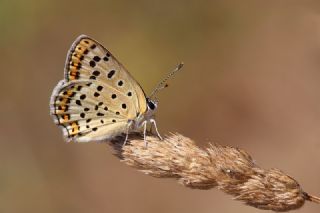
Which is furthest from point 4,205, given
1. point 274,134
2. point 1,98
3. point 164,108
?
point 274,134

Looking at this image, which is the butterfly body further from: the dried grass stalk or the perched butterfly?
the dried grass stalk

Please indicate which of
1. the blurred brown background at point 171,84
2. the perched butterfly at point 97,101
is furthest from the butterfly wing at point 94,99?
the blurred brown background at point 171,84

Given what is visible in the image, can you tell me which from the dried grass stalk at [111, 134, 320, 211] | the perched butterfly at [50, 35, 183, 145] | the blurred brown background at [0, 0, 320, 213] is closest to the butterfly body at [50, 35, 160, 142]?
the perched butterfly at [50, 35, 183, 145]

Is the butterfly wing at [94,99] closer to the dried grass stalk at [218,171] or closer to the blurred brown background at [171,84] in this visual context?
the dried grass stalk at [218,171]

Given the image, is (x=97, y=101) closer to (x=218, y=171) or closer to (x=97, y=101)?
(x=97, y=101)

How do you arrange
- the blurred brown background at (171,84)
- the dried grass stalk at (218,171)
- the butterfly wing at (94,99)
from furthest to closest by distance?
1. the blurred brown background at (171,84)
2. the butterfly wing at (94,99)
3. the dried grass stalk at (218,171)

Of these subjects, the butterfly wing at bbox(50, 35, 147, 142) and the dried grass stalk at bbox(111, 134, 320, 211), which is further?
the butterfly wing at bbox(50, 35, 147, 142)
